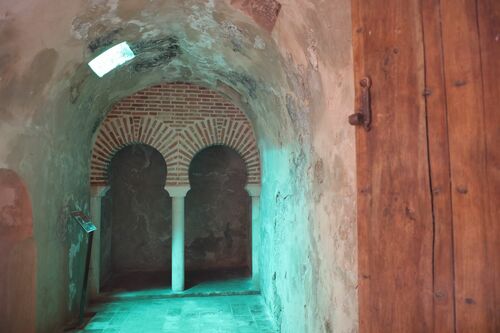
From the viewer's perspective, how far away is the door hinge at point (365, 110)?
1422mm

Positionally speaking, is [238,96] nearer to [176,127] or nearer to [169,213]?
[176,127]

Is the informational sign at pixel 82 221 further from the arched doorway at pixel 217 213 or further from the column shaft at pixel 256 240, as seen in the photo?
the arched doorway at pixel 217 213

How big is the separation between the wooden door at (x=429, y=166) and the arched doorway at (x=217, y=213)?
21.2ft

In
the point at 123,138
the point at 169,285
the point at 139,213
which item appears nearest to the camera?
the point at 123,138

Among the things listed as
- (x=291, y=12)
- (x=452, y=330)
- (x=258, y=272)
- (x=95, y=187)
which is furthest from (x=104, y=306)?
(x=452, y=330)

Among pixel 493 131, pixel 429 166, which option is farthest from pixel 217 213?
pixel 493 131

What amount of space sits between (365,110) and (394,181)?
0.28 meters

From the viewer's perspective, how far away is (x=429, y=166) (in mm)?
1298

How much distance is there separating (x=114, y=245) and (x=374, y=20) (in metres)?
7.29

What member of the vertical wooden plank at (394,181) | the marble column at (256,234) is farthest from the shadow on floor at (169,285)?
the vertical wooden plank at (394,181)

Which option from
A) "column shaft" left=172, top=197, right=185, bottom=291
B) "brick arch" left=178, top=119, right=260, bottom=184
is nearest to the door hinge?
"brick arch" left=178, top=119, right=260, bottom=184

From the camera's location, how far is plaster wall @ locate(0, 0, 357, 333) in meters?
2.33

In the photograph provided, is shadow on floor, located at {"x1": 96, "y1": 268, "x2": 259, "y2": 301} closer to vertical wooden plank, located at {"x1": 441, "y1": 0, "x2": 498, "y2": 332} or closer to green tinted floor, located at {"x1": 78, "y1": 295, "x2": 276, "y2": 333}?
green tinted floor, located at {"x1": 78, "y1": 295, "x2": 276, "y2": 333}

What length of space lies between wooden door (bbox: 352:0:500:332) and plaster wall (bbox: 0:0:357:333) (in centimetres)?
66
